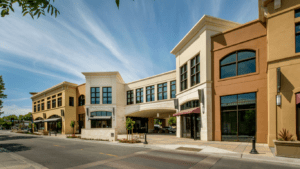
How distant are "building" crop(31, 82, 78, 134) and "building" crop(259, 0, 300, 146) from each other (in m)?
37.8

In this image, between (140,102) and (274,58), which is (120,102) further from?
(274,58)

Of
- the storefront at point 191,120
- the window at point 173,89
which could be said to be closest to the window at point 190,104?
the storefront at point 191,120

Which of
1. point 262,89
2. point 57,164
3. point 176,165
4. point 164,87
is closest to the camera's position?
point 176,165

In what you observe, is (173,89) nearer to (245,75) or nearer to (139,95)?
(139,95)

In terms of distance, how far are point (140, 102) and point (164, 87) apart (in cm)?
680

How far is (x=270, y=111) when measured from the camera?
1334cm

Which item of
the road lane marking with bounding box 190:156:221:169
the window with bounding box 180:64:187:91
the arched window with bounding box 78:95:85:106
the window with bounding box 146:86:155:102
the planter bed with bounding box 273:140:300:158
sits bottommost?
the road lane marking with bounding box 190:156:221:169

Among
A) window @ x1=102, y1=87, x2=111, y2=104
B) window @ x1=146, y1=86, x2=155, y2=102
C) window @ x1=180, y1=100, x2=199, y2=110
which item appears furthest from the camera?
window @ x1=102, y1=87, x2=111, y2=104

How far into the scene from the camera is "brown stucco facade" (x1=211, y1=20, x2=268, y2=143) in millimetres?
15062

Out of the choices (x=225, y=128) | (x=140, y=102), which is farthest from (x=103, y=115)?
(x=225, y=128)

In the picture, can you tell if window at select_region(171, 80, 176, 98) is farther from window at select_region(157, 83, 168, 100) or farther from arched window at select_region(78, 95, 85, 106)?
arched window at select_region(78, 95, 85, 106)

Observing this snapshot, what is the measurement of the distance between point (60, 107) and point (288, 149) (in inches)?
1633

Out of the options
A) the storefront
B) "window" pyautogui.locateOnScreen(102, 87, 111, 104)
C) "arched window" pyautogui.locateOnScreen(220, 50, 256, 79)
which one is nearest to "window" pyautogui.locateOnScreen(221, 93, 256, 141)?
"arched window" pyautogui.locateOnScreen(220, 50, 256, 79)

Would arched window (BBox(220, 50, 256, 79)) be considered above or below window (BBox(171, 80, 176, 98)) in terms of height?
above
